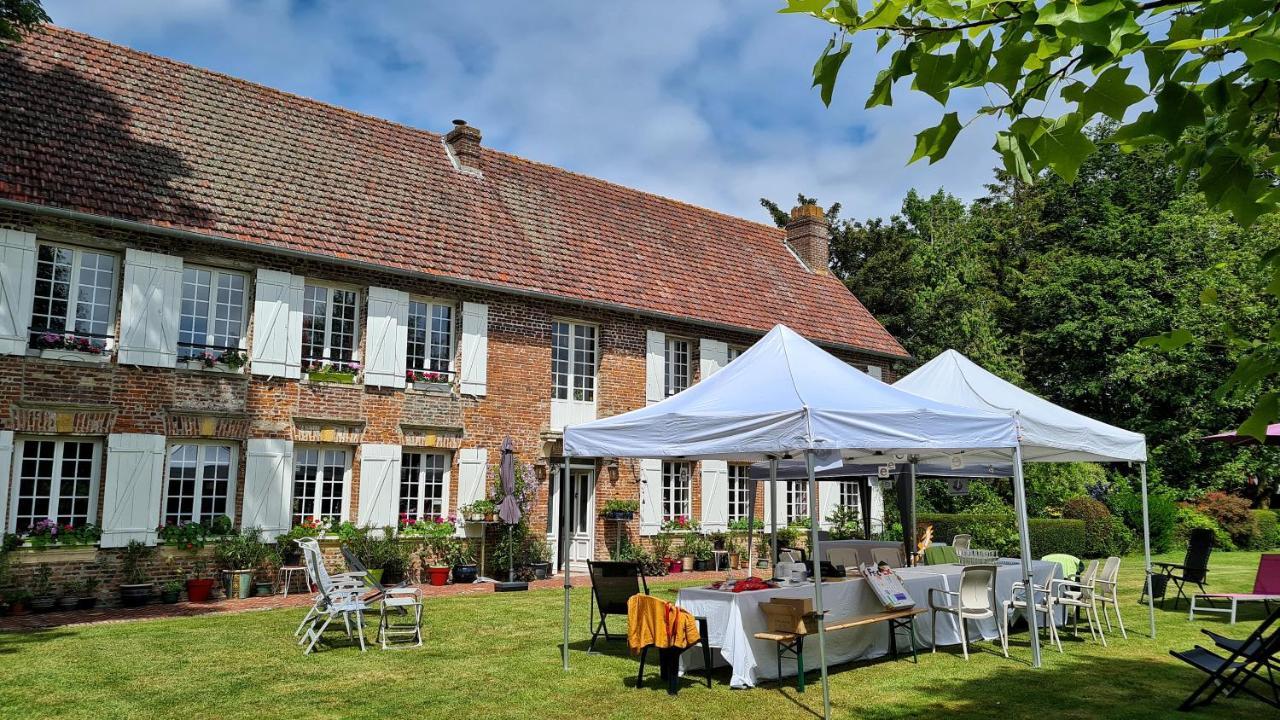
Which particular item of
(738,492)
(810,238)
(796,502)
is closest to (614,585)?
(738,492)

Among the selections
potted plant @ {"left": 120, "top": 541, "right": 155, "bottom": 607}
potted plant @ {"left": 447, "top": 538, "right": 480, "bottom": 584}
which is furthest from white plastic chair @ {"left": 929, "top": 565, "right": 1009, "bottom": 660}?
potted plant @ {"left": 120, "top": 541, "right": 155, "bottom": 607}

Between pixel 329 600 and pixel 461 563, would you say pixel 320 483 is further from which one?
pixel 329 600

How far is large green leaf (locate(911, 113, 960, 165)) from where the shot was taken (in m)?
2.47

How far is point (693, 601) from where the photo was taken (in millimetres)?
7695

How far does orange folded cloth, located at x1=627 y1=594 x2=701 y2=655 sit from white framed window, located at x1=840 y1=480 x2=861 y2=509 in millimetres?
15703

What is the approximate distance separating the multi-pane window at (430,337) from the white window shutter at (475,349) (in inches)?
14.4

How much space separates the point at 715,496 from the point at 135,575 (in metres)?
11.0

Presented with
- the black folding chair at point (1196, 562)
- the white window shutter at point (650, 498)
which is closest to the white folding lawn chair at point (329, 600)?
the white window shutter at point (650, 498)

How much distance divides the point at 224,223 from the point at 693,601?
32.8 ft

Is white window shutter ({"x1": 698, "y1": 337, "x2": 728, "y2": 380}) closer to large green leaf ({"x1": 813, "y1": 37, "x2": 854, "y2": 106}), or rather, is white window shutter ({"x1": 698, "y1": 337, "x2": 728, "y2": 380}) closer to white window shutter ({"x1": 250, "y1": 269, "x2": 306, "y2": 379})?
white window shutter ({"x1": 250, "y1": 269, "x2": 306, "y2": 379})

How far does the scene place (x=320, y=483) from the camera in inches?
556

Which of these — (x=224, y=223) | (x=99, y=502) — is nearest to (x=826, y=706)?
(x=99, y=502)

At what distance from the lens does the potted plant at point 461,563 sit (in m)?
15.0

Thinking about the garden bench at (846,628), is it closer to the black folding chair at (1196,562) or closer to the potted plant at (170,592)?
the black folding chair at (1196,562)
